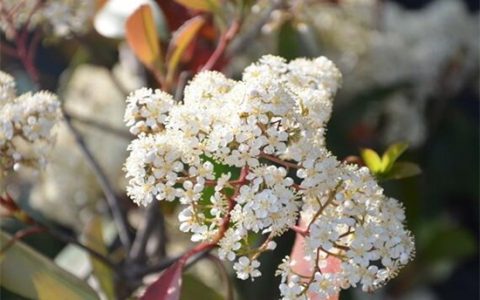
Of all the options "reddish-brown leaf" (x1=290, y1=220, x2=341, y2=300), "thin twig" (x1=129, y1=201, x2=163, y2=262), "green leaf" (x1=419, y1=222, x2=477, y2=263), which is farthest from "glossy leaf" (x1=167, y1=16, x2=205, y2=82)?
"green leaf" (x1=419, y1=222, x2=477, y2=263)

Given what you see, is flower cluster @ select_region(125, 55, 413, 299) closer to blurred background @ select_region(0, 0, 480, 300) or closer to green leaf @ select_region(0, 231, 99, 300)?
green leaf @ select_region(0, 231, 99, 300)

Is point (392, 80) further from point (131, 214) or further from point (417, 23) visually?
point (131, 214)

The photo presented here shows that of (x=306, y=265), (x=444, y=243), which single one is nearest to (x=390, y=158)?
(x=306, y=265)

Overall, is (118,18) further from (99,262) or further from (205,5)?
(99,262)

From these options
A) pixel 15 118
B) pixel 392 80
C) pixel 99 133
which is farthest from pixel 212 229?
pixel 392 80

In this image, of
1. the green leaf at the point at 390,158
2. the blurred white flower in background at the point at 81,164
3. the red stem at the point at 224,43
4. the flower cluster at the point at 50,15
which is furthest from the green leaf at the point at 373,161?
the blurred white flower in background at the point at 81,164

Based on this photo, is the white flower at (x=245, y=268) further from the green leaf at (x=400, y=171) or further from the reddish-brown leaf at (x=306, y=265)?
the green leaf at (x=400, y=171)
